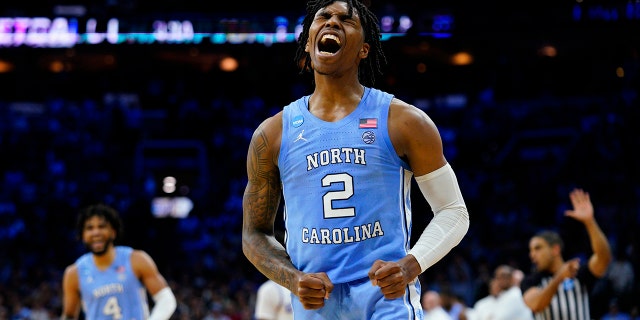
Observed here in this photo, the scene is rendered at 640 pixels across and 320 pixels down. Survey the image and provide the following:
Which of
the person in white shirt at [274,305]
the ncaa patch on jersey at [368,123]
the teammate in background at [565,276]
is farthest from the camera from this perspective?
the person in white shirt at [274,305]

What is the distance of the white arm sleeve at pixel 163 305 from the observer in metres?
6.54

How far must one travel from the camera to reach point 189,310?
15258mm

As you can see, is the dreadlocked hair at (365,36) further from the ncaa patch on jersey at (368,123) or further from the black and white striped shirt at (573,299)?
the black and white striped shirt at (573,299)

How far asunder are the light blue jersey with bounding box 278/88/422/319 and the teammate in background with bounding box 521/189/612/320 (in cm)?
339

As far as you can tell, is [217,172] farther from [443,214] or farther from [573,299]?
[443,214]

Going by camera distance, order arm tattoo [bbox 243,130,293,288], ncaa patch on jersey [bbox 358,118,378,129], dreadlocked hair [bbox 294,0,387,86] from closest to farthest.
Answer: ncaa patch on jersey [bbox 358,118,378,129] → arm tattoo [bbox 243,130,293,288] → dreadlocked hair [bbox 294,0,387,86]

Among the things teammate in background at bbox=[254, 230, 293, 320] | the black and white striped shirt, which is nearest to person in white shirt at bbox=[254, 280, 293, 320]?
teammate in background at bbox=[254, 230, 293, 320]

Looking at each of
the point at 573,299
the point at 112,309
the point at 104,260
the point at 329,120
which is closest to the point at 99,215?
the point at 104,260

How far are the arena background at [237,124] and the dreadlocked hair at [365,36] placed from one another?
11.3m

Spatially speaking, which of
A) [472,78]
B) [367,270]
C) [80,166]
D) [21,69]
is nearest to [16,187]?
[80,166]

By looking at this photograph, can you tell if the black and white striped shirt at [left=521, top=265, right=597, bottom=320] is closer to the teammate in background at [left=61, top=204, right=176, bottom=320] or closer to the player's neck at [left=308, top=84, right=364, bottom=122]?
the teammate in background at [left=61, top=204, right=176, bottom=320]

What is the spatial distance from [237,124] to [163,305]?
50.7ft

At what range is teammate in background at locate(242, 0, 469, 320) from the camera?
3.29 metres

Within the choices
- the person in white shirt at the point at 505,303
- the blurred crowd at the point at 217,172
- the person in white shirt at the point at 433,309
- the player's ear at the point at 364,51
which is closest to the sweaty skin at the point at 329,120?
the player's ear at the point at 364,51
